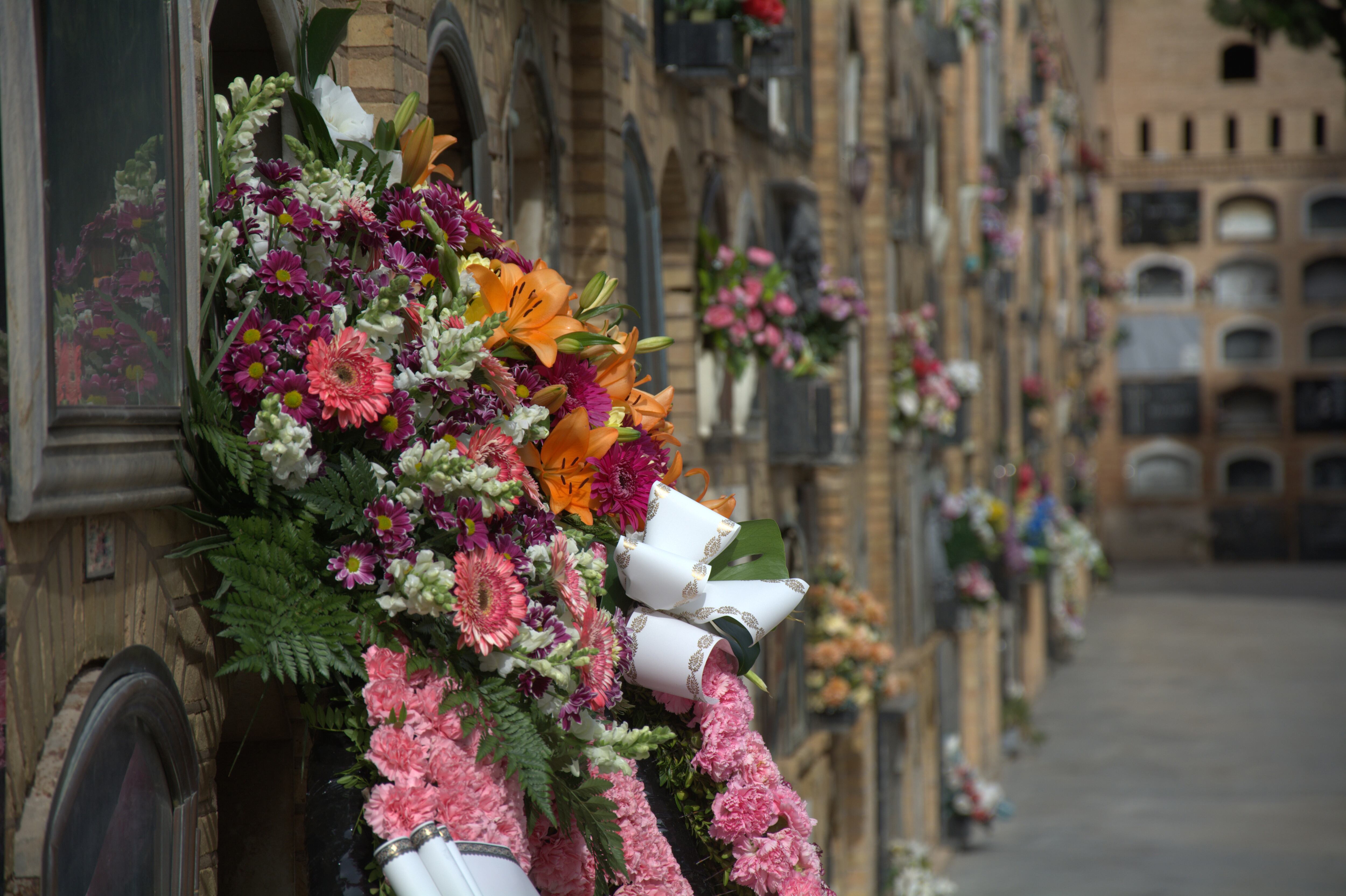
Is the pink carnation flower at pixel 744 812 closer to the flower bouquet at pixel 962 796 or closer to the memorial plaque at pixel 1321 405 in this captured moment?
the flower bouquet at pixel 962 796

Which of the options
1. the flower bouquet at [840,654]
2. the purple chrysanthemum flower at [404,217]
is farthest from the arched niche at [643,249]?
the flower bouquet at [840,654]

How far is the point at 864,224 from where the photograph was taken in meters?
12.5

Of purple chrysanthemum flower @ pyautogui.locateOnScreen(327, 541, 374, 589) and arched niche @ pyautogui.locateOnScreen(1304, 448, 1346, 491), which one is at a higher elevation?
purple chrysanthemum flower @ pyautogui.locateOnScreen(327, 541, 374, 589)

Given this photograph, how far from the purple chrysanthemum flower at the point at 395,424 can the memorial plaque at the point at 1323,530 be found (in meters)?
43.3

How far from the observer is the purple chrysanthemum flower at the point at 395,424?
2.67 meters

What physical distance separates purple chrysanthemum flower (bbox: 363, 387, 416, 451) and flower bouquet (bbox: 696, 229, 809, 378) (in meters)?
4.97

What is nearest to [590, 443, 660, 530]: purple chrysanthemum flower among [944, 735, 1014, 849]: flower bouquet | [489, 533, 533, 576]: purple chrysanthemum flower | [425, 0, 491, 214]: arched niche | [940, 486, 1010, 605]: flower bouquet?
[489, 533, 533, 576]: purple chrysanthemum flower

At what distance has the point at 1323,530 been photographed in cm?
4222

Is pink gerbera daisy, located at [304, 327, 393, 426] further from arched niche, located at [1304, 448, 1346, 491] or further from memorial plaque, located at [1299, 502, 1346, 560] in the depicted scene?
arched niche, located at [1304, 448, 1346, 491]

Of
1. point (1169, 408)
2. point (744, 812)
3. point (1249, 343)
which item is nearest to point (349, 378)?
point (744, 812)

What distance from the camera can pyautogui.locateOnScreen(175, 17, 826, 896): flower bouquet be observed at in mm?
2586

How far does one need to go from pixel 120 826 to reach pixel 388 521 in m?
0.66

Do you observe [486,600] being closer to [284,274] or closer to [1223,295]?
[284,274]

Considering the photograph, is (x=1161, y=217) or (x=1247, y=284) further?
(x=1247, y=284)
